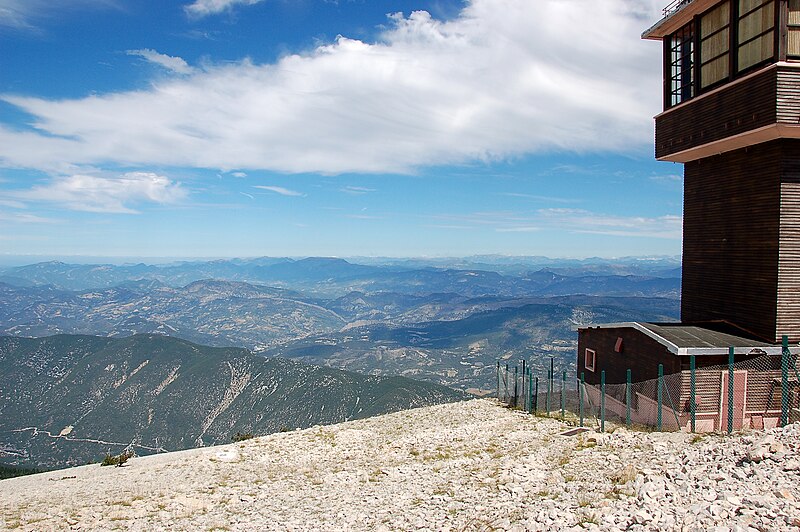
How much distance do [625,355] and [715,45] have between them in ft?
40.3

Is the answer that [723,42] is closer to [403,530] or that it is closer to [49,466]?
[403,530]

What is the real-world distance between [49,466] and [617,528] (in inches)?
6350

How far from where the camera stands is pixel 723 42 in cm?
2097

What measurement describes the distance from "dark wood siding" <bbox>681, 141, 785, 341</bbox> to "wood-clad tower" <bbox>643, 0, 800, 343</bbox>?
4 cm

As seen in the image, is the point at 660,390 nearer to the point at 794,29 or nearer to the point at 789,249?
the point at 789,249

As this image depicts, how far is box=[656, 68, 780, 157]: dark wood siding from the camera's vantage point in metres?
18.0

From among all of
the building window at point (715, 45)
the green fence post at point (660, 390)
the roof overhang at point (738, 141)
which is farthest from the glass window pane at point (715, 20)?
the green fence post at point (660, 390)

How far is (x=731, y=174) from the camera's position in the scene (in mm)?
21750

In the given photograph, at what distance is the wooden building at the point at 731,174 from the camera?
1853cm

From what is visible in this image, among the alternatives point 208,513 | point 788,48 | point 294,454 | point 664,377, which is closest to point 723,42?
point 788,48

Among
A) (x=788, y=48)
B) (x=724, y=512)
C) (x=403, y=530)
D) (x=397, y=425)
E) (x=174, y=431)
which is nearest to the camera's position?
(x=724, y=512)

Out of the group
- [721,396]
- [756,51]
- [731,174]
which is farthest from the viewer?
[731,174]

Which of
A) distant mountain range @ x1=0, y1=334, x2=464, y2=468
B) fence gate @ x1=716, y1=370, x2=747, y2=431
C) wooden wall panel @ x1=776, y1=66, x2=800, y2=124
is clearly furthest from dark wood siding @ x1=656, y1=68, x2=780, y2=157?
distant mountain range @ x1=0, y1=334, x2=464, y2=468

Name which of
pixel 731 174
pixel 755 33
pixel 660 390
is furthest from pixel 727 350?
pixel 755 33
